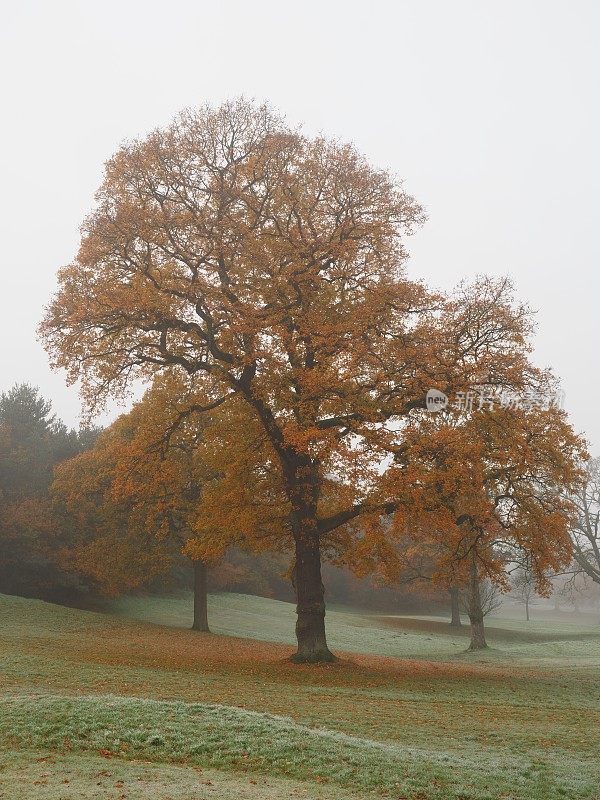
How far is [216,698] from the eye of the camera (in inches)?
569

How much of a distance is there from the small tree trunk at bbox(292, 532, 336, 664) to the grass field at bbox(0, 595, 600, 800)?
103cm

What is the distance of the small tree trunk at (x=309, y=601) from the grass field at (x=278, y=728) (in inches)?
40.4

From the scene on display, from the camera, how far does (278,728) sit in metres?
11.0

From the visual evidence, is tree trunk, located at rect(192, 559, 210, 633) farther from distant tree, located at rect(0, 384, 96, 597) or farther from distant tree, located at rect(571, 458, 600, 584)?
distant tree, located at rect(571, 458, 600, 584)

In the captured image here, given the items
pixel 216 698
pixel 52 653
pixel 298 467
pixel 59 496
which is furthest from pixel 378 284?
pixel 59 496

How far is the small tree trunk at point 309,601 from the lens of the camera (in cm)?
2234

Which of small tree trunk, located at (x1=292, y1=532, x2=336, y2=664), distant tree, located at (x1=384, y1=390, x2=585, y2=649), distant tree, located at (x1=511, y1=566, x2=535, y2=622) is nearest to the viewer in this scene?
distant tree, located at (x1=384, y1=390, x2=585, y2=649)

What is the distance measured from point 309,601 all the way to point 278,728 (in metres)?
11.8

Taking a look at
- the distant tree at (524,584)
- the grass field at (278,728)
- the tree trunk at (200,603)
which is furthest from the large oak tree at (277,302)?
the tree trunk at (200,603)

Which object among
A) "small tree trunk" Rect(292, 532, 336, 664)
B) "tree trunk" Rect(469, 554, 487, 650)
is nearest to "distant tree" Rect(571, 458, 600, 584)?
"tree trunk" Rect(469, 554, 487, 650)

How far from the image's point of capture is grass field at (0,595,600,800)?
8789 millimetres

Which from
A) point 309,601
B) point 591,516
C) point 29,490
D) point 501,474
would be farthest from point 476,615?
point 29,490

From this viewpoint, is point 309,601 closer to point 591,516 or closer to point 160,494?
point 160,494

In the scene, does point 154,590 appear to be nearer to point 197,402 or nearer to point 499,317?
point 197,402
